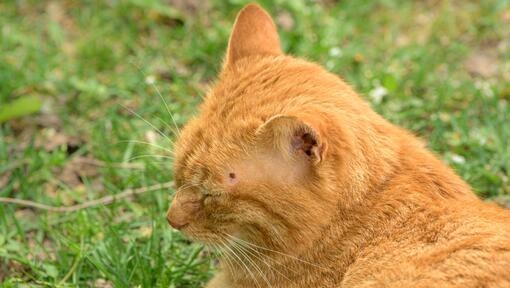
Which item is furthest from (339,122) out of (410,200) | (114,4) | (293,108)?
(114,4)

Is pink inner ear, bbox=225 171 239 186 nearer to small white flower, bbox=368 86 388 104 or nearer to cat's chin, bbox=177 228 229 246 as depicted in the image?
cat's chin, bbox=177 228 229 246

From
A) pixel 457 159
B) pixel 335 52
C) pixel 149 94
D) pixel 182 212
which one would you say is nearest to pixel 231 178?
pixel 182 212

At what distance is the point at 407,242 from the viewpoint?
11.0 ft

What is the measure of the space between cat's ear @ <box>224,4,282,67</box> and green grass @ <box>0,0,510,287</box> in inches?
44.2

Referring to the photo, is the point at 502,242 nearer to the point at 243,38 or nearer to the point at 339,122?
the point at 339,122

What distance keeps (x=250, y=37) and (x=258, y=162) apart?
0.87 meters

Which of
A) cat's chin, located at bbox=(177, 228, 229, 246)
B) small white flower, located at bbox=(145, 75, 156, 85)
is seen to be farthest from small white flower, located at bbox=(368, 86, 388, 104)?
cat's chin, located at bbox=(177, 228, 229, 246)

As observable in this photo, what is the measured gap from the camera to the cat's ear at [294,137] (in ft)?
9.94

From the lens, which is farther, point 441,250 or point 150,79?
point 150,79

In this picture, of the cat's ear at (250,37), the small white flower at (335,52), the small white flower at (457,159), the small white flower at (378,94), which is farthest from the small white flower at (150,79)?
the small white flower at (457,159)

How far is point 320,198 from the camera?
3.29m

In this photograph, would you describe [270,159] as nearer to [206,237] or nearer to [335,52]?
[206,237]

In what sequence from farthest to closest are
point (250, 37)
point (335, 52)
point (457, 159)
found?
1. point (335, 52)
2. point (457, 159)
3. point (250, 37)

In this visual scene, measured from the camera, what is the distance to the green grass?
444cm
